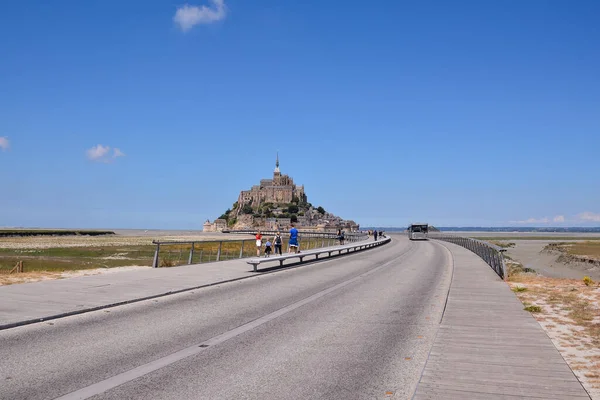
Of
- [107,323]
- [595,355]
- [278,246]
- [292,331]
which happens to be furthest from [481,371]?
[278,246]

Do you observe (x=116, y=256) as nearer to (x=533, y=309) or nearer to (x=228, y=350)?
(x=533, y=309)

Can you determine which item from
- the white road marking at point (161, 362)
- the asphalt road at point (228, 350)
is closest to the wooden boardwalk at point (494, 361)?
the asphalt road at point (228, 350)

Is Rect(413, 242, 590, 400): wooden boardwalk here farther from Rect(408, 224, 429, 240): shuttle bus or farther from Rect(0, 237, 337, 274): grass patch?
Rect(408, 224, 429, 240): shuttle bus

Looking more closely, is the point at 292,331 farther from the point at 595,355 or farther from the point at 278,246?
the point at 278,246

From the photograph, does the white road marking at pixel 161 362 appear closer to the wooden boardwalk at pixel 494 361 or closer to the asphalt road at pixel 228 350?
the asphalt road at pixel 228 350

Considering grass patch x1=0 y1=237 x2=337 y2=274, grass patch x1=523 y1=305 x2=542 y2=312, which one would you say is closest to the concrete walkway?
grass patch x1=0 y1=237 x2=337 y2=274

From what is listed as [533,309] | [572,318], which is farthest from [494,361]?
[533,309]

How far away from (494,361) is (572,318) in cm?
492

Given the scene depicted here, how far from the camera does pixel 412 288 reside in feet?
55.8

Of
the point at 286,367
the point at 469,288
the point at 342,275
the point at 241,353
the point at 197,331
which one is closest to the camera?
the point at 286,367

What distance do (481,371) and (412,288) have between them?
10.2 metres

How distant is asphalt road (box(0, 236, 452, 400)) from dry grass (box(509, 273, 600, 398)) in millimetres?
2037

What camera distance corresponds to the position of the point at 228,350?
803cm

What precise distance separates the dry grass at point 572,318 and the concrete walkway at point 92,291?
8.81 m
